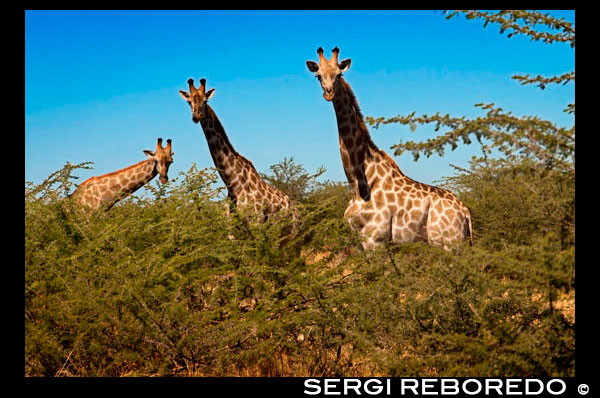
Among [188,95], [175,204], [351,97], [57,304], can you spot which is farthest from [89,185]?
[57,304]

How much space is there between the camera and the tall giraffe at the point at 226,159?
8281mm

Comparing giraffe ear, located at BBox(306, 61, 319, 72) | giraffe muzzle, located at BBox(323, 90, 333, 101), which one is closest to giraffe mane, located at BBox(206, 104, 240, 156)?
giraffe ear, located at BBox(306, 61, 319, 72)

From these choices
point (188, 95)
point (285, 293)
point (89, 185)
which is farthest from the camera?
point (89, 185)

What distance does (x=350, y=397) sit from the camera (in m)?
3.43

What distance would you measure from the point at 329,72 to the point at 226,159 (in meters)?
2.34

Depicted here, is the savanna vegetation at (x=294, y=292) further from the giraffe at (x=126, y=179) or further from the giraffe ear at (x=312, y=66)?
the giraffe at (x=126, y=179)

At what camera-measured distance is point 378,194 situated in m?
7.02

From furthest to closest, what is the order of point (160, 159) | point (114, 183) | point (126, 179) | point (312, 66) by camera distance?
1. point (160, 159)
2. point (126, 179)
3. point (114, 183)
4. point (312, 66)

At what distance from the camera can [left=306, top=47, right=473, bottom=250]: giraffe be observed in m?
6.83

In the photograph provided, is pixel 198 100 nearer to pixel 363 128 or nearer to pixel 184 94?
pixel 184 94

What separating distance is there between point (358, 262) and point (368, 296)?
0.42 metres

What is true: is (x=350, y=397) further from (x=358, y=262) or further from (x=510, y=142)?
(x=510, y=142)

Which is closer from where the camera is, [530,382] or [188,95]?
[530,382]

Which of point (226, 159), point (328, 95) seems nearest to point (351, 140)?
point (328, 95)
